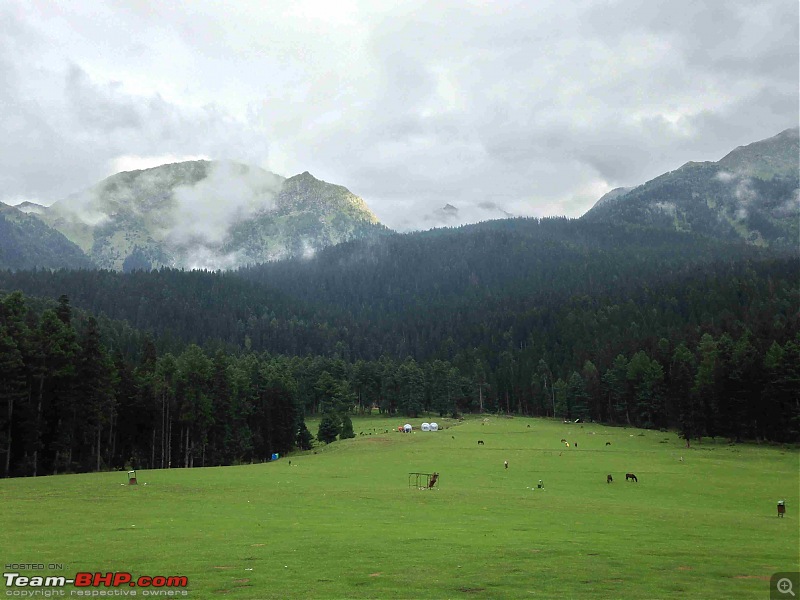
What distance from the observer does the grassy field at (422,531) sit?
16281 mm

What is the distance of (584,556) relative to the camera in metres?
19.7

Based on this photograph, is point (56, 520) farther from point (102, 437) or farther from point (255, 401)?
point (255, 401)

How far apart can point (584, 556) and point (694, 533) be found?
31.9 feet

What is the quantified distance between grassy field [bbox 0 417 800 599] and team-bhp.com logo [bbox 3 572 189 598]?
575 mm

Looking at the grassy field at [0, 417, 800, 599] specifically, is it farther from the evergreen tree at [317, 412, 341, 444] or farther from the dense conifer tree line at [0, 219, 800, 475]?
the evergreen tree at [317, 412, 341, 444]

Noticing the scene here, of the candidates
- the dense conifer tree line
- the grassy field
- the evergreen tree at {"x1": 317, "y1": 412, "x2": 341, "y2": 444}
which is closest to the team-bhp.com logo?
the grassy field

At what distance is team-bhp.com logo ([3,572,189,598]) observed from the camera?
14883 millimetres

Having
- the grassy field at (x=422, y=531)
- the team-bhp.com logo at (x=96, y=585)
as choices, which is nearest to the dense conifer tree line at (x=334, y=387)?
the grassy field at (x=422, y=531)

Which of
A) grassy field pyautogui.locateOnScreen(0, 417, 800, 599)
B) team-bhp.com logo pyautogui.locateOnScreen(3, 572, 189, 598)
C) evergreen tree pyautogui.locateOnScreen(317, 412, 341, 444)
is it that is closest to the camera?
→ team-bhp.com logo pyautogui.locateOnScreen(3, 572, 189, 598)

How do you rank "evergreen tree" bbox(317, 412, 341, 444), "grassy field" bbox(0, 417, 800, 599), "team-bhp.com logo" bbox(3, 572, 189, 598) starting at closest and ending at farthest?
"team-bhp.com logo" bbox(3, 572, 189, 598), "grassy field" bbox(0, 417, 800, 599), "evergreen tree" bbox(317, 412, 341, 444)

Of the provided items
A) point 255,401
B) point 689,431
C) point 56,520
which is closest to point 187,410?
point 255,401

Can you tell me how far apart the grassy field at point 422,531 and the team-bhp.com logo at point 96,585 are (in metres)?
0.58

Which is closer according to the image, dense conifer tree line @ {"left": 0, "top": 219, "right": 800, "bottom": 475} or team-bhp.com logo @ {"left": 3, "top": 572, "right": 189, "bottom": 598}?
team-bhp.com logo @ {"left": 3, "top": 572, "right": 189, "bottom": 598}

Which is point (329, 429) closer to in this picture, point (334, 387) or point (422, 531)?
point (334, 387)
